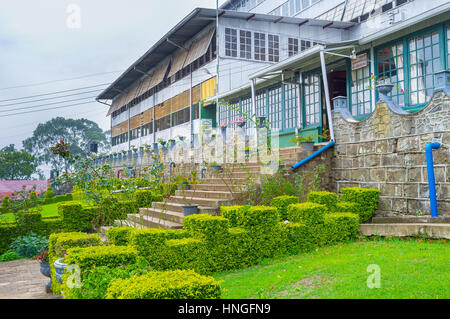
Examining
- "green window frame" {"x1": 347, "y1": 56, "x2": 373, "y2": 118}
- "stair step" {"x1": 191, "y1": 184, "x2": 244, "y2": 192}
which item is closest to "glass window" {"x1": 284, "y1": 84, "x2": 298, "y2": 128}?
"green window frame" {"x1": 347, "y1": 56, "x2": 373, "y2": 118}

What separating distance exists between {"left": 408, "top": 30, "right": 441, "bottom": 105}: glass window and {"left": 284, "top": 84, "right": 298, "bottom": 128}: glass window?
4.50 m

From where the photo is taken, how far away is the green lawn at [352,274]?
4.29 meters

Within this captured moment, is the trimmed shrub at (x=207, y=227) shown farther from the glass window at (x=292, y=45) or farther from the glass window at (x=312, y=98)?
the glass window at (x=292, y=45)

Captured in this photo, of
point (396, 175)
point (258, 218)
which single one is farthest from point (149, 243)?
point (396, 175)

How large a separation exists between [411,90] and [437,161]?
3082 mm

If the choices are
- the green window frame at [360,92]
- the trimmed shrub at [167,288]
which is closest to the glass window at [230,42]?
the green window frame at [360,92]

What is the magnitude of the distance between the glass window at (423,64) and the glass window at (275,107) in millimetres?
5535

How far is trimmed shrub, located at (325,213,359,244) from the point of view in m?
7.49

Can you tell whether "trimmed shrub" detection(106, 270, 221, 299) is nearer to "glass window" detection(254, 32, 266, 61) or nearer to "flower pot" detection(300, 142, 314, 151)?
"flower pot" detection(300, 142, 314, 151)

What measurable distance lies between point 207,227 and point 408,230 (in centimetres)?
364

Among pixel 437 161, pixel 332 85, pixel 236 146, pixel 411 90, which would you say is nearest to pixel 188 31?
pixel 332 85

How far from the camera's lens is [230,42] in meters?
18.5

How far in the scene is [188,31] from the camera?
2109 centimetres
